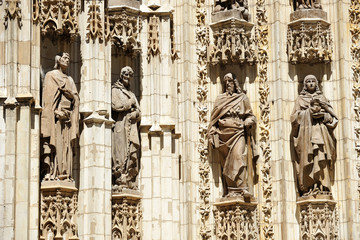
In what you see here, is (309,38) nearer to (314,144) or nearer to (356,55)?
(356,55)

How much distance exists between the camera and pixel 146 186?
16625 mm

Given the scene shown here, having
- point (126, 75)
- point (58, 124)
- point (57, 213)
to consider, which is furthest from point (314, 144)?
point (57, 213)

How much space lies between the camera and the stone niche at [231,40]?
17703 mm

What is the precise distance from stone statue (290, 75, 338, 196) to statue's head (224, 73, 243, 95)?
105 centimetres

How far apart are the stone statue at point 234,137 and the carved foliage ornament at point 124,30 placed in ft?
5.70

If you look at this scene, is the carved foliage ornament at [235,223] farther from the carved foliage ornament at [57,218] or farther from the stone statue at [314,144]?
the carved foliage ornament at [57,218]

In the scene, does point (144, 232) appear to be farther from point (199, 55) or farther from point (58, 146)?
point (199, 55)

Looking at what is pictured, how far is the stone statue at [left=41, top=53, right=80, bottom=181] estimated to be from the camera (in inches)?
622

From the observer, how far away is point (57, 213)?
51.4 ft

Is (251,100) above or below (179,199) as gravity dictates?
above

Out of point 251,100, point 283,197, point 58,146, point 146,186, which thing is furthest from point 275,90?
point 58,146

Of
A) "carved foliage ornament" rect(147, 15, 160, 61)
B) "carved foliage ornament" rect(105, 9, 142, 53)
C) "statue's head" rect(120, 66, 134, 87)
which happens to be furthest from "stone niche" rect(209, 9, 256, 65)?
"statue's head" rect(120, 66, 134, 87)

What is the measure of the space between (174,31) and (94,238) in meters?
4.01

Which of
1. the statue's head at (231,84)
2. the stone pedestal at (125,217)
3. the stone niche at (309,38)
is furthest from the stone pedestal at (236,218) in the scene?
the stone niche at (309,38)
